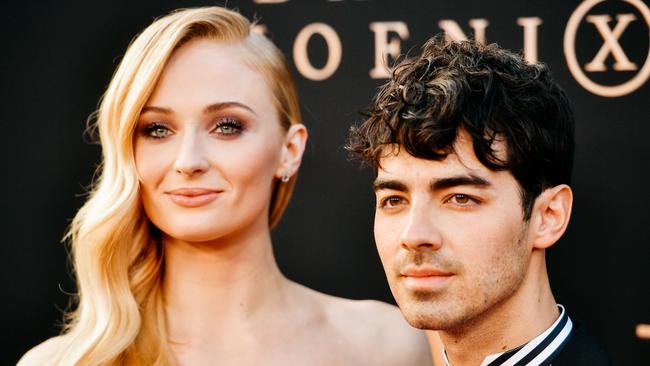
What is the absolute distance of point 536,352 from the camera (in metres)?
2.56

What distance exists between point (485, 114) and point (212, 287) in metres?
1.35

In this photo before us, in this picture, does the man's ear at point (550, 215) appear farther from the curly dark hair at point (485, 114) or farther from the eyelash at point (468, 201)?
the eyelash at point (468, 201)

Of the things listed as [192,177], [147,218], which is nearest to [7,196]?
[147,218]

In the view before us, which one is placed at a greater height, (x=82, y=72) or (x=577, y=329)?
(x=82, y=72)

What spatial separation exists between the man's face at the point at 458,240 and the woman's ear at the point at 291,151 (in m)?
0.98

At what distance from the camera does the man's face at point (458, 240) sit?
2508mm

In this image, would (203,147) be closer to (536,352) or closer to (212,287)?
(212,287)

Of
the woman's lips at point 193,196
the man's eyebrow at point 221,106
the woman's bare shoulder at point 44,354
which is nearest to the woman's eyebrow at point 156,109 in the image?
the man's eyebrow at point 221,106

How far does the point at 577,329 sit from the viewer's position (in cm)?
262

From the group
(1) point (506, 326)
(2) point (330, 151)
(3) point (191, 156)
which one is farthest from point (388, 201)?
(2) point (330, 151)

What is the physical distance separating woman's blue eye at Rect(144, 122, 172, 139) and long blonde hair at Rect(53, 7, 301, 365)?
0.21 feet

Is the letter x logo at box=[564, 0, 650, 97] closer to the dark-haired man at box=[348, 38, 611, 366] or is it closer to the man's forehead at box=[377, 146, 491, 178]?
the dark-haired man at box=[348, 38, 611, 366]

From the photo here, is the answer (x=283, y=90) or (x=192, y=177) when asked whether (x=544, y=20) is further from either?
(x=192, y=177)

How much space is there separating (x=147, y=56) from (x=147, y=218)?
1.88 ft
